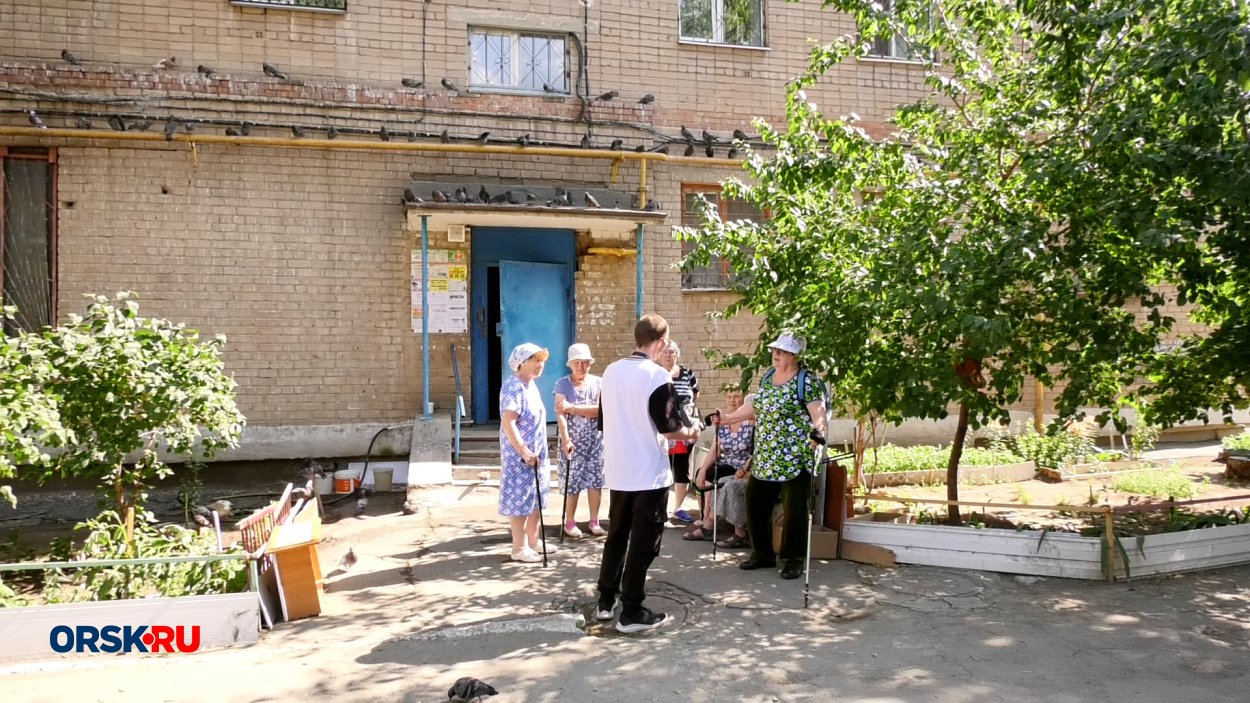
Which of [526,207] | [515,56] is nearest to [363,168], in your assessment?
[526,207]

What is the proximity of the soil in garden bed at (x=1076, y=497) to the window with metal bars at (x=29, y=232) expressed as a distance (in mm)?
8910

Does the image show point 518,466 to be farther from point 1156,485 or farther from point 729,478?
point 1156,485

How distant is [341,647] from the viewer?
4402 millimetres

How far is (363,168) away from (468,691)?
7.41 meters

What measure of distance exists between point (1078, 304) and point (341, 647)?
4.73 meters

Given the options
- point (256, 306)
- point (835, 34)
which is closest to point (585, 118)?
point (835, 34)

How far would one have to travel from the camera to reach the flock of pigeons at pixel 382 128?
355 inches

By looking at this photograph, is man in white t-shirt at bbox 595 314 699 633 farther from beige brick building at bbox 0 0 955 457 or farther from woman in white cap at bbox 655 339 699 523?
beige brick building at bbox 0 0 955 457

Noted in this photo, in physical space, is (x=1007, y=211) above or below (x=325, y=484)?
above

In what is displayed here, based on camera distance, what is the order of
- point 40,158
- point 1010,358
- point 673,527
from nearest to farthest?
1. point 1010,358
2. point 673,527
3. point 40,158

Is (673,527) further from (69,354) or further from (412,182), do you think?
(412,182)

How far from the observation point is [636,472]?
4496 millimetres

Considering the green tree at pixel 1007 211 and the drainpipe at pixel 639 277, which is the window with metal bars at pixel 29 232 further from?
the green tree at pixel 1007 211

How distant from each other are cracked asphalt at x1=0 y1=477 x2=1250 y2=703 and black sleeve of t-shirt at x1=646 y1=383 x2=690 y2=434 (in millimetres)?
1113
